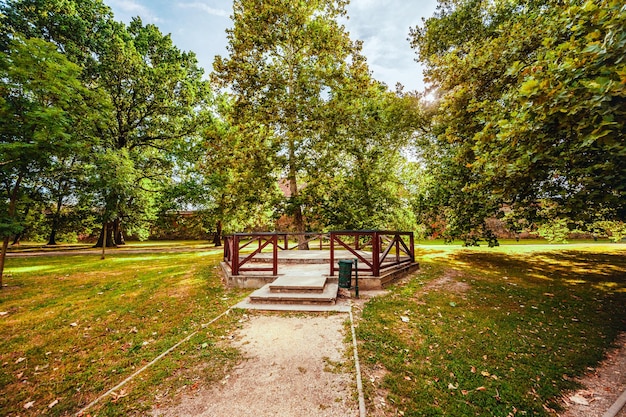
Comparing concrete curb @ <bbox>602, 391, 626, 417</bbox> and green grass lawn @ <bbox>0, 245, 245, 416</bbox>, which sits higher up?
green grass lawn @ <bbox>0, 245, 245, 416</bbox>

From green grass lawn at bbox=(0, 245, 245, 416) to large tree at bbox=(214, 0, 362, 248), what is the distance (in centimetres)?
764

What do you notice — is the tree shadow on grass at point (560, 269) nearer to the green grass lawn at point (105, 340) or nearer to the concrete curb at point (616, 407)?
the concrete curb at point (616, 407)

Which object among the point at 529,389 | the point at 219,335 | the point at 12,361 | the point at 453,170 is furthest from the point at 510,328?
the point at 12,361

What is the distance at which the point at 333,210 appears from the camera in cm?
1521

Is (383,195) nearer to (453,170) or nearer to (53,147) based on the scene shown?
(453,170)

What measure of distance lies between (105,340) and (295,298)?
13.9ft

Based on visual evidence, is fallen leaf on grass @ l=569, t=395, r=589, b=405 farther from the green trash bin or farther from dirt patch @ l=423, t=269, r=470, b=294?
the green trash bin

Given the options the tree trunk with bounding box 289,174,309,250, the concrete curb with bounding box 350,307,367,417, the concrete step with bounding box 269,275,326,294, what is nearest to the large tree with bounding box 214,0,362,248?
the tree trunk with bounding box 289,174,309,250

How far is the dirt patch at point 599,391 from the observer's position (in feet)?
11.0

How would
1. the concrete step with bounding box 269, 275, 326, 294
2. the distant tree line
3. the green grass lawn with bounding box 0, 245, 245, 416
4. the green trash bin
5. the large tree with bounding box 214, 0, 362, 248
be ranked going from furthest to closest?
the large tree with bounding box 214, 0, 362, 248
the green trash bin
the concrete step with bounding box 269, 275, 326, 294
the distant tree line
the green grass lawn with bounding box 0, 245, 245, 416

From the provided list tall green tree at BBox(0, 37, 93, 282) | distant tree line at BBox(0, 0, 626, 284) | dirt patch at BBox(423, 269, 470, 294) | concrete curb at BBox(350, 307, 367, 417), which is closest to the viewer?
concrete curb at BBox(350, 307, 367, 417)

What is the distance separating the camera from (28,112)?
7.45m

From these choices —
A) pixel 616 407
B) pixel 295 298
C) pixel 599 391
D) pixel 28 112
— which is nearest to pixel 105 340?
pixel 295 298

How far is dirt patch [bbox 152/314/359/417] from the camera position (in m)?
3.06
